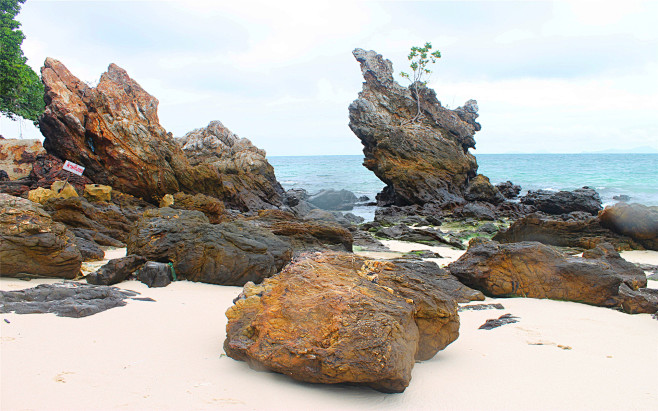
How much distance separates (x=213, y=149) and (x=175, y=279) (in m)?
21.8

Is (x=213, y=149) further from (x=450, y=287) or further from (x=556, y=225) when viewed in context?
(x=450, y=287)

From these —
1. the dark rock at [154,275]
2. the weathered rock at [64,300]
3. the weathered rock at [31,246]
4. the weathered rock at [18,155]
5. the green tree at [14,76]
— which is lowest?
the dark rock at [154,275]

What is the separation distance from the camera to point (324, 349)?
2924mm

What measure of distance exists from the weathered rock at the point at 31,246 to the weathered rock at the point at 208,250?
1.06 meters

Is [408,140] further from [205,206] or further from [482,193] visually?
[205,206]

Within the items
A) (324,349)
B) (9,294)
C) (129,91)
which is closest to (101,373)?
(324,349)

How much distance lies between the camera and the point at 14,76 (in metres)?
21.6

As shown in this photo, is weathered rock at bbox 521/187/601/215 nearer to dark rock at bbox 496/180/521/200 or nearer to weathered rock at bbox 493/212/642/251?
dark rock at bbox 496/180/521/200

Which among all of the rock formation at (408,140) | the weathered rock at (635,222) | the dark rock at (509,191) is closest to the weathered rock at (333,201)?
the rock formation at (408,140)

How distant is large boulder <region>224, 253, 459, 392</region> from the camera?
2.89 m

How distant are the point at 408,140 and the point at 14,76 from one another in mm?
21112

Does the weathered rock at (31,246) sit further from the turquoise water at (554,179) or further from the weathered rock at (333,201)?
the turquoise water at (554,179)

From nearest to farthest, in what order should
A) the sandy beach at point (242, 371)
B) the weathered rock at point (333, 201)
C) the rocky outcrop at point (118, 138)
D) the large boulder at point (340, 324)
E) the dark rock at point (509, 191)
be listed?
1. the sandy beach at point (242, 371)
2. the large boulder at point (340, 324)
3. the rocky outcrop at point (118, 138)
4. the weathered rock at point (333, 201)
5. the dark rock at point (509, 191)

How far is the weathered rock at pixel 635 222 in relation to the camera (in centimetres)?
1098
